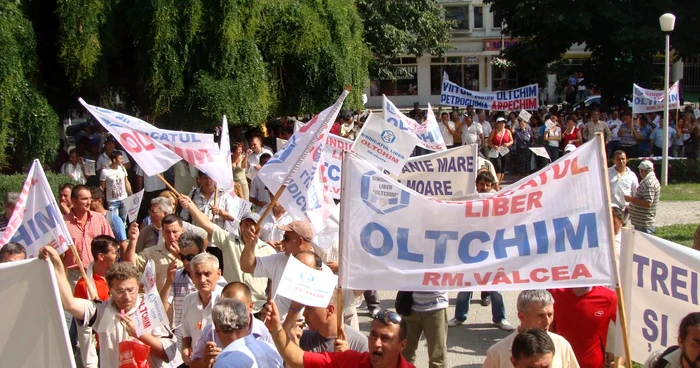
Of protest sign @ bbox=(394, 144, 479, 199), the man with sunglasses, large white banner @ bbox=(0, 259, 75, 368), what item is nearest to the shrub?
protest sign @ bbox=(394, 144, 479, 199)

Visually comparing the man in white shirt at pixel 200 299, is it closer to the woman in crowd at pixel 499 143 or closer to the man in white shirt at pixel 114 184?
the man in white shirt at pixel 114 184

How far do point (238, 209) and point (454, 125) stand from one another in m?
12.9

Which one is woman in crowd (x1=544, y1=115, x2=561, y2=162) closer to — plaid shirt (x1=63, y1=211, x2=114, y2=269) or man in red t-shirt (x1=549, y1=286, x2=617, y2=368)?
plaid shirt (x1=63, y1=211, x2=114, y2=269)

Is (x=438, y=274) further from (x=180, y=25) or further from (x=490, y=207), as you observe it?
(x=180, y=25)

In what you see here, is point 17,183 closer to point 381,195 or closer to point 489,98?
point 381,195

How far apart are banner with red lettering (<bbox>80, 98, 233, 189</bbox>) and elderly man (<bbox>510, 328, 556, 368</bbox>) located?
4234mm

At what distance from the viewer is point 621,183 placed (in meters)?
11.0

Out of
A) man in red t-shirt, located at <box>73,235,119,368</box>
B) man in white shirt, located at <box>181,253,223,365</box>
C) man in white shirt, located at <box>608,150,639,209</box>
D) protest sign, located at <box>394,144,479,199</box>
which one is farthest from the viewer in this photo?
man in white shirt, located at <box>608,150,639,209</box>

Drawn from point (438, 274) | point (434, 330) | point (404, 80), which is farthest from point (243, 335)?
point (404, 80)

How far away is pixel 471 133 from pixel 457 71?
110ft

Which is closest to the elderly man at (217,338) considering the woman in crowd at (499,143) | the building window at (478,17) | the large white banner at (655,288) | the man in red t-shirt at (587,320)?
the large white banner at (655,288)

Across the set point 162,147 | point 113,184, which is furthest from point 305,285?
point 113,184

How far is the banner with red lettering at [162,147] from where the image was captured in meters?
7.93

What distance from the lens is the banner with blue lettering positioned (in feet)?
16.8
